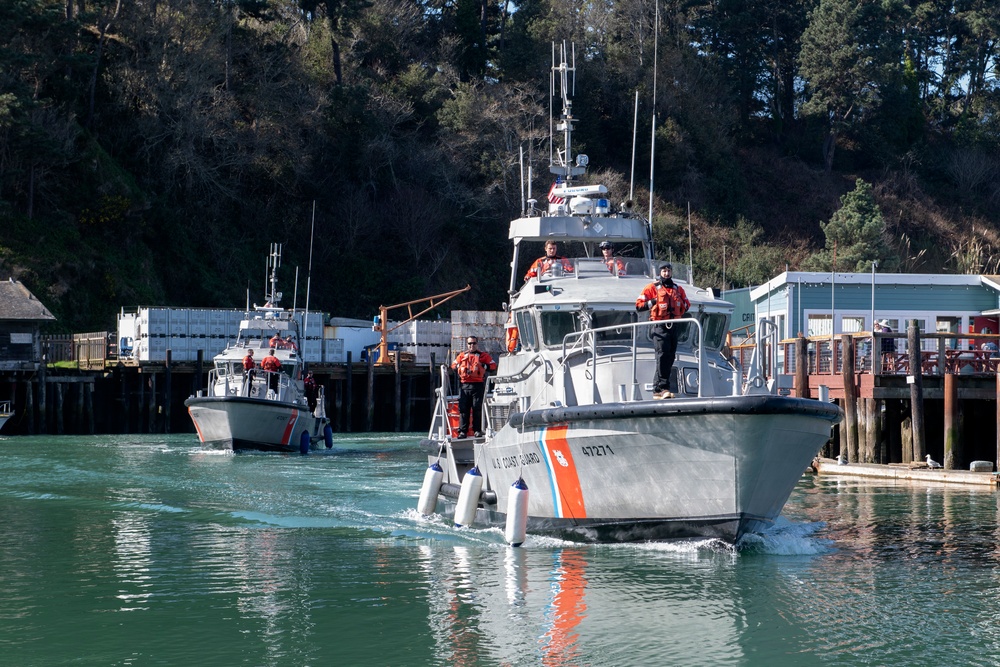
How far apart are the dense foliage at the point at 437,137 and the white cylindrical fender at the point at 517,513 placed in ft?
104

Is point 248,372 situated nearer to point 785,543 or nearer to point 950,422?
point 950,422

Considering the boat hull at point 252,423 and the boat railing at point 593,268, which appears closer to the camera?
the boat railing at point 593,268

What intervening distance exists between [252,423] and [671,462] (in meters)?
19.9

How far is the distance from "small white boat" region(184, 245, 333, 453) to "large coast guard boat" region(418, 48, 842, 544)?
14.4 meters

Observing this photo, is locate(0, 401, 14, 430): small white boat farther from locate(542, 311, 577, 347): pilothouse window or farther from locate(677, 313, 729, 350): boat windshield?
locate(677, 313, 729, 350): boat windshield

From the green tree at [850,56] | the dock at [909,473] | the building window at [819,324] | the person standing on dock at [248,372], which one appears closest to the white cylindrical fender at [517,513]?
the dock at [909,473]

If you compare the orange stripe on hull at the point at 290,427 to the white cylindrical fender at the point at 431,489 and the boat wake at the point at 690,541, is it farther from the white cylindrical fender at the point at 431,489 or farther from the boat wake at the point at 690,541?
the white cylindrical fender at the point at 431,489

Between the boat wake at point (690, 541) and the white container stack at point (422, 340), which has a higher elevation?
the white container stack at point (422, 340)

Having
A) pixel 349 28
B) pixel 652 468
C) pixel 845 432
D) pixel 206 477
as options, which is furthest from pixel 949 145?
pixel 652 468

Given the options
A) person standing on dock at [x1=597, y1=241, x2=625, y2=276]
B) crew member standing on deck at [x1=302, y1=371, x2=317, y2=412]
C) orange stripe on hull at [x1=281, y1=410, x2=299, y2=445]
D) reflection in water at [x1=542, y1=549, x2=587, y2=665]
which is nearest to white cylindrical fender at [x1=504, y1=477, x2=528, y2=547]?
reflection in water at [x1=542, y1=549, x2=587, y2=665]

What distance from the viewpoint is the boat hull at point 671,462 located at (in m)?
13.8

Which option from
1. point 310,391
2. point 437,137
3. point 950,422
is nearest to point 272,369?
point 310,391

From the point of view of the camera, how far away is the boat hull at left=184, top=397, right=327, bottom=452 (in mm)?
32062

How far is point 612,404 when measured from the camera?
14.2 meters
